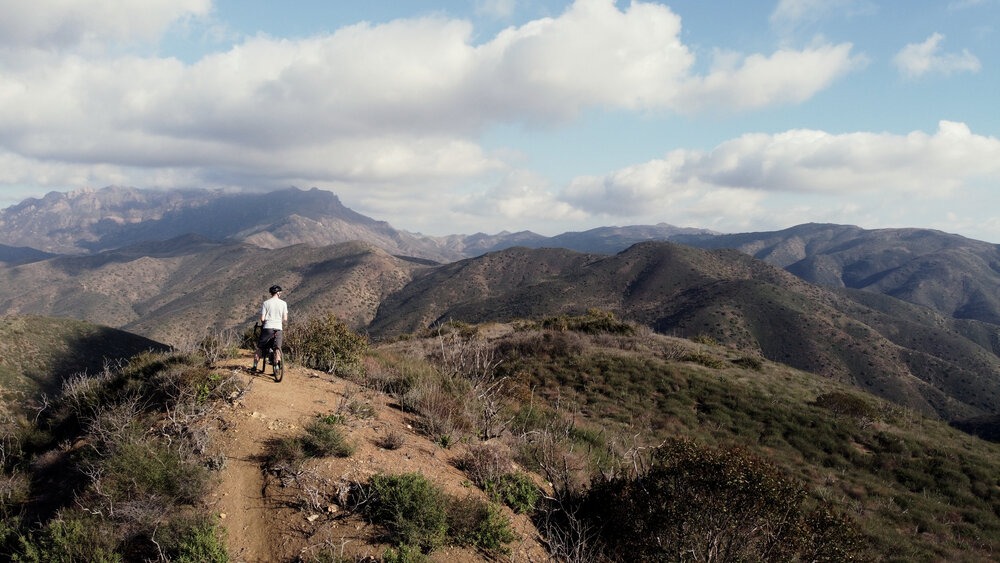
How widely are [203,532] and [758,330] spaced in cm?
9927

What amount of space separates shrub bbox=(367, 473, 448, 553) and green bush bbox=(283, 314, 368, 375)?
5731 mm

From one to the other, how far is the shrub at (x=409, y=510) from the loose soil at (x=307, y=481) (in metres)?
0.17

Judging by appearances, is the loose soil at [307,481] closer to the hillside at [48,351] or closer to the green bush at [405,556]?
the green bush at [405,556]

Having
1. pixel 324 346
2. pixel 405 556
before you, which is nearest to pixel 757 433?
pixel 324 346

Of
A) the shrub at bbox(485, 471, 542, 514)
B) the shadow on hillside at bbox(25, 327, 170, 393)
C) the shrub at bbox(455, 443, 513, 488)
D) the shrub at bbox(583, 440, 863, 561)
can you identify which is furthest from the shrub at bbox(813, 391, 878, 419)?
the shadow on hillside at bbox(25, 327, 170, 393)

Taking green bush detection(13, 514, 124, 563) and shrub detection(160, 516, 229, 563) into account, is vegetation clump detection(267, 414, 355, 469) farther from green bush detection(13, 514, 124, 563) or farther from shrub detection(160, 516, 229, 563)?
green bush detection(13, 514, 124, 563)

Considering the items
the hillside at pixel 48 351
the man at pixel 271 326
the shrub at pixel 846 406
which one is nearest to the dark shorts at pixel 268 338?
the man at pixel 271 326

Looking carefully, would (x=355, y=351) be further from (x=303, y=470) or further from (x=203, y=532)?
(x=203, y=532)

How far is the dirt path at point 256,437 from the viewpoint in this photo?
18.2 ft

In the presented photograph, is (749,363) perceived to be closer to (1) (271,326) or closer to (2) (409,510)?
(1) (271,326)

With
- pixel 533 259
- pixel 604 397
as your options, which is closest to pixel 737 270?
pixel 533 259

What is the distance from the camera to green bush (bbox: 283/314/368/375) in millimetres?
11758

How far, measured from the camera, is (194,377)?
8422 mm

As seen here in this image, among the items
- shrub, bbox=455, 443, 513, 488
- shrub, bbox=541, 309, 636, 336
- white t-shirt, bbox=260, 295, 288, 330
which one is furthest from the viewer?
shrub, bbox=541, 309, 636, 336
